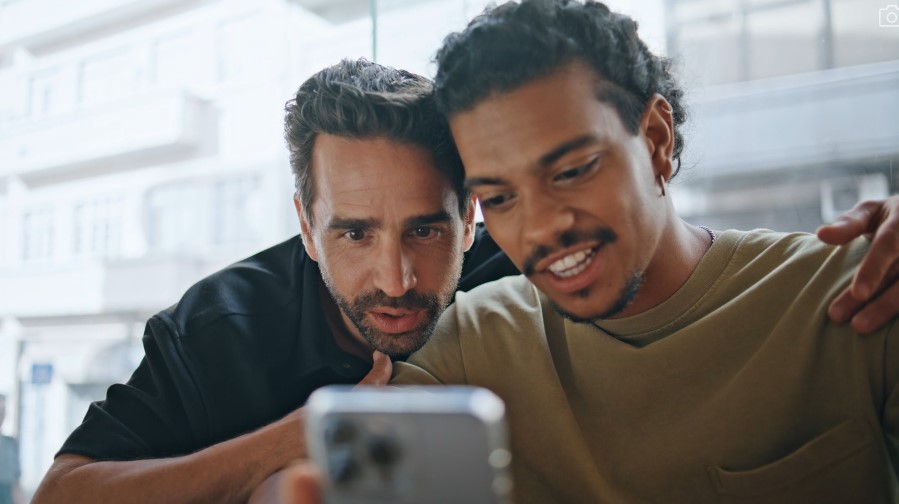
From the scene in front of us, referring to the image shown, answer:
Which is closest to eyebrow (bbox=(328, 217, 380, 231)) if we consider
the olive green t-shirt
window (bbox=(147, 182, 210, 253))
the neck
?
the olive green t-shirt

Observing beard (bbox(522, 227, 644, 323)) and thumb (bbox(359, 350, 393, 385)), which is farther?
thumb (bbox(359, 350, 393, 385))

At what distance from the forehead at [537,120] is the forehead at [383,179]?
18cm

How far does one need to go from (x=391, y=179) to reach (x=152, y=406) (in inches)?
19.3

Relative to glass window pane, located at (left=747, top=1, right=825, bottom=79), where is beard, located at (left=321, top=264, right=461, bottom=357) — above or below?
below

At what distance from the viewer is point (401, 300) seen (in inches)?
40.7

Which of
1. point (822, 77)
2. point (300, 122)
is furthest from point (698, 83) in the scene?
point (300, 122)

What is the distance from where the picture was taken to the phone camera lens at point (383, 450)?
45cm

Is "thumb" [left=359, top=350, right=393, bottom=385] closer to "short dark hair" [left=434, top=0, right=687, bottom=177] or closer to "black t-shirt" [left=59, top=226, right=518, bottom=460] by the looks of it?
"black t-shirt" [left=59, top=226, right=518, bottom=460]

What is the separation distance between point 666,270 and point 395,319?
1.28ft

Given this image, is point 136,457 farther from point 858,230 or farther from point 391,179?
point 858,230

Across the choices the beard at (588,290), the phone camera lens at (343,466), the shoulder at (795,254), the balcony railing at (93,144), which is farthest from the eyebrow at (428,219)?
the balcony railing at (93,144)

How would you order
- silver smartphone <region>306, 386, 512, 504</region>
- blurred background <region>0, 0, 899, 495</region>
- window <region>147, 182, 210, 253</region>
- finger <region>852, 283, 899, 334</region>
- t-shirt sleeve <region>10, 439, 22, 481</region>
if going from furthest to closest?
window <region>147, 182, 210, 253</region> < blurred background <region>0, 0, 899, 495</region> < t-shirt sleeve <region>10, 439, 22, 481</region> < finger <region>852, 283, 899, 334</region> < silver smartphone <region>306, 386, 512, 504</region>

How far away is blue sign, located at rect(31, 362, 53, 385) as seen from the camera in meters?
2.09

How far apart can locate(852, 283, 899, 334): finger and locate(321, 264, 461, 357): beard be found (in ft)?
1.78
